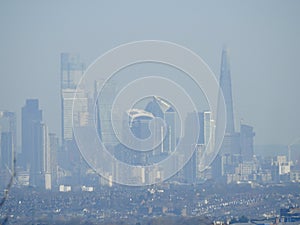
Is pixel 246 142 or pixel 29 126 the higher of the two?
pixel 29 126

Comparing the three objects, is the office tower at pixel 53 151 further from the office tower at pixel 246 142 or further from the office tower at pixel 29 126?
the office tower at pixel 246 142

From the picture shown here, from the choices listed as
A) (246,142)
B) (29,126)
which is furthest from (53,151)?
(246,142)

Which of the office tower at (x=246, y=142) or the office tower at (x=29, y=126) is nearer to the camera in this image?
the office tower at (x=29, y=126)

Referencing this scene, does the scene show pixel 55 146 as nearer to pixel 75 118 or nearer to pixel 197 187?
pixel 75 118

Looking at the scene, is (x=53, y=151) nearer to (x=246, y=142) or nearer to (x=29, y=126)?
(x=29, y=126)

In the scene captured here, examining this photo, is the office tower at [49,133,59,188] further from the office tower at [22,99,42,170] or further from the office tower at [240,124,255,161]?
the office tower at [240,124,255,161]
